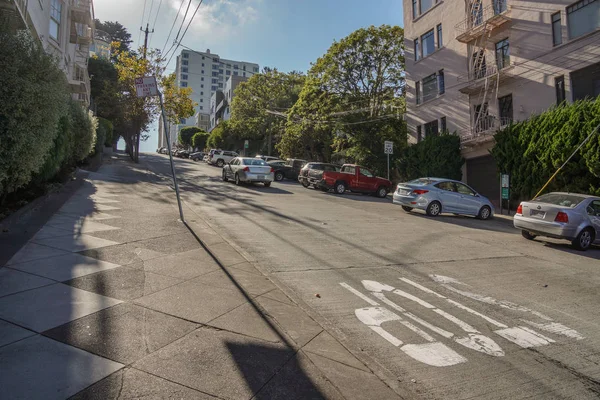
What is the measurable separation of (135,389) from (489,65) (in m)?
24.0

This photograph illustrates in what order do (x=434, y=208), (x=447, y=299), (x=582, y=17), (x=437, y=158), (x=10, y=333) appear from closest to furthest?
(x=10, y=333)
(x=447, y=299)
(x=434, y=208)
(x=582, y=17)
(x=437, y=158)

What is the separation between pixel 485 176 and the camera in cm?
2238

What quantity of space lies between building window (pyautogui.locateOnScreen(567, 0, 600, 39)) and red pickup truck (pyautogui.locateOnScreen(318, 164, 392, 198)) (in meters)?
11.0

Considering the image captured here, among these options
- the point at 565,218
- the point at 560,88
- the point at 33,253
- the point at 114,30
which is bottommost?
the point at 565,218

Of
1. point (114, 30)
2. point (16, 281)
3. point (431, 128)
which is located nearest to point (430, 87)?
point (431, 128)

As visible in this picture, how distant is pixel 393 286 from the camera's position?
19.4ft

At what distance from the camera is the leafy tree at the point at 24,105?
6.89 meters

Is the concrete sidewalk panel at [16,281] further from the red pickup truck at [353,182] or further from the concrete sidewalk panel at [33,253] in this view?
the red pickup truck at [353,182]

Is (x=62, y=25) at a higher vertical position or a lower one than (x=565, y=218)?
higher

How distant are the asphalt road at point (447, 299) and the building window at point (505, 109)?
467 inches

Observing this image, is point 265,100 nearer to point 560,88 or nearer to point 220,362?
point 560,88

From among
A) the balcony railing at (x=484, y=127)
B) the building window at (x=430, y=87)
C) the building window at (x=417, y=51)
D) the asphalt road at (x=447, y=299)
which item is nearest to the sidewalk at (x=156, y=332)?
the asphalt road at (x=447, y=299)

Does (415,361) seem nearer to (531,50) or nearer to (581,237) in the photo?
(581,237)

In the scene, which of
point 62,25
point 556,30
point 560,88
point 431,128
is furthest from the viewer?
point 431,128
